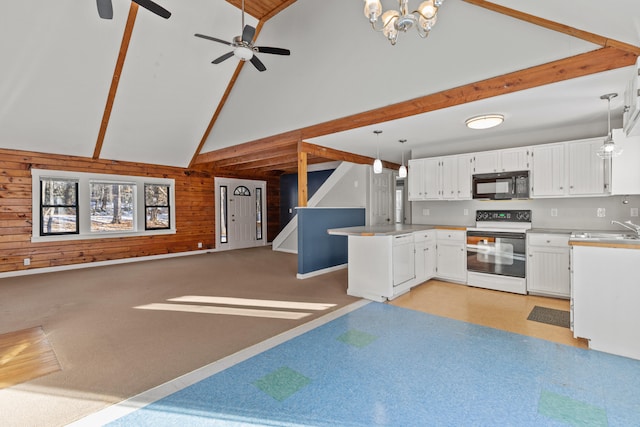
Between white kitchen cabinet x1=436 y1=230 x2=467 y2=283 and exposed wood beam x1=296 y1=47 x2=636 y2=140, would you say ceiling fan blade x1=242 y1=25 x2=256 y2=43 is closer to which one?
exposed wood beam x1=296 y1=47 x2=636 y2=140

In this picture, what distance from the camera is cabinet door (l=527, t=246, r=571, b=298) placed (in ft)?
12.5

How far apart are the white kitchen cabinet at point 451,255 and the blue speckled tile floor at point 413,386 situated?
75.2 inches

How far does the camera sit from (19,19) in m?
4.04

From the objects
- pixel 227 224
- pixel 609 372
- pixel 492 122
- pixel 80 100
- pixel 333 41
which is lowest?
pixel 609 372

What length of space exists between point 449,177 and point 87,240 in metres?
7.48

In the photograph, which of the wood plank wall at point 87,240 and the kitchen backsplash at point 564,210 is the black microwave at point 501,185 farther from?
the wood plank wall at point 87,240

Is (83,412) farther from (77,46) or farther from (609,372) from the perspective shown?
(77,46)

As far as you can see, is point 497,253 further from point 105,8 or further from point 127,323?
point 105,8

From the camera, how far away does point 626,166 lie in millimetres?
3275

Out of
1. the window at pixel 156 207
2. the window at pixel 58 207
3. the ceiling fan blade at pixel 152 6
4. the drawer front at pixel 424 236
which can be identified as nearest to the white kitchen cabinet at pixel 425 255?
the drawer front at pixel 424 236

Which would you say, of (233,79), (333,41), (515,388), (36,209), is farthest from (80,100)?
(515,388)

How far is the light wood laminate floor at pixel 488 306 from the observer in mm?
2972

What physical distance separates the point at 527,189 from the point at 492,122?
4.12 feet

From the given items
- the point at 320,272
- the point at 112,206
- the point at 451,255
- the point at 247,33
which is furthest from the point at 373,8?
the point at 112,206
